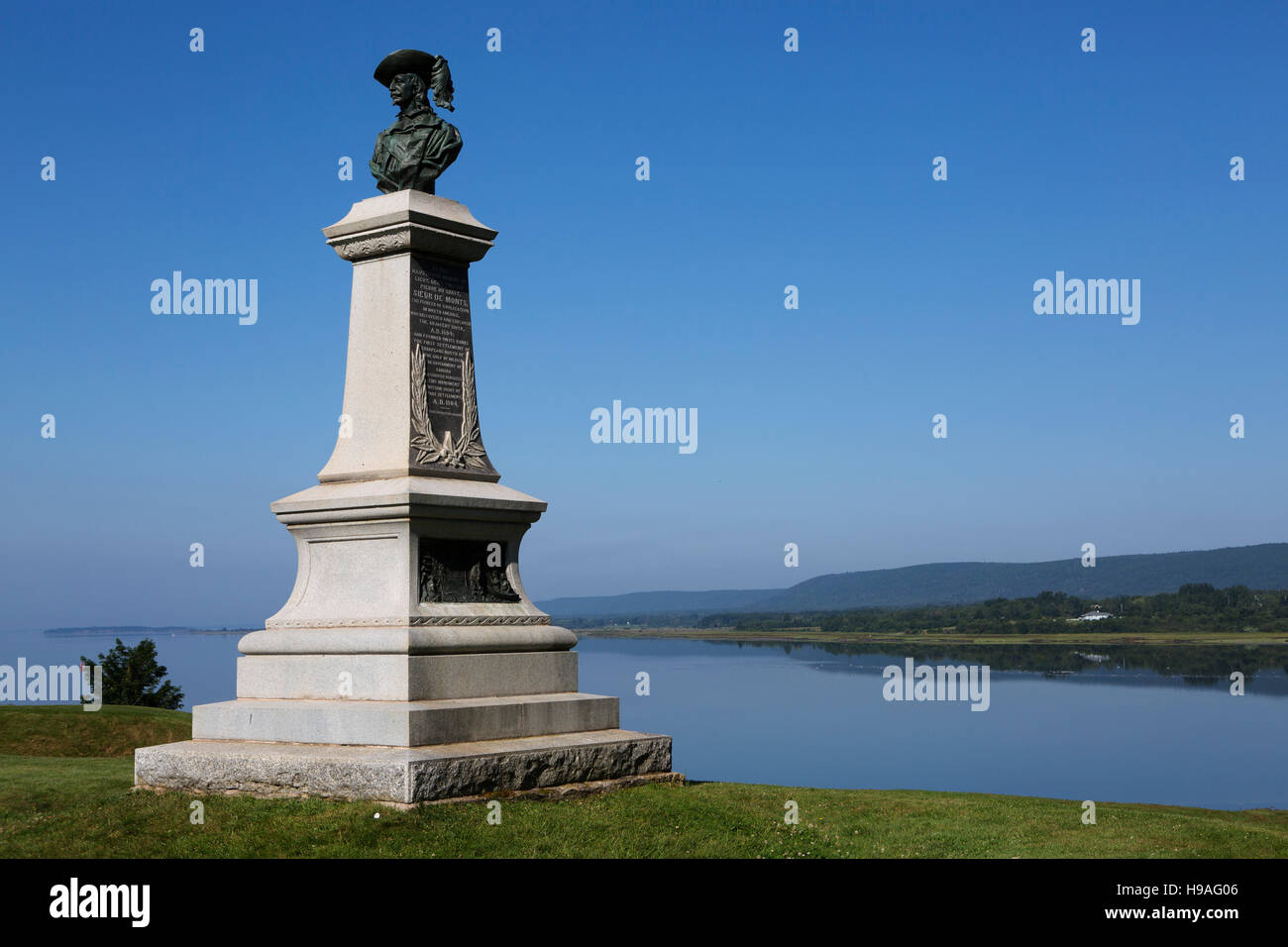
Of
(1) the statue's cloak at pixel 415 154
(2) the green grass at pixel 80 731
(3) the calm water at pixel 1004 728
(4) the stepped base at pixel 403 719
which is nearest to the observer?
(4) the stepped base at pixel 403 719

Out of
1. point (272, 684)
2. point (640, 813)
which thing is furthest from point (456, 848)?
point (272, 684)

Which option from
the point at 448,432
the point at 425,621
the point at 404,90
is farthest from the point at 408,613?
the point at 404,90

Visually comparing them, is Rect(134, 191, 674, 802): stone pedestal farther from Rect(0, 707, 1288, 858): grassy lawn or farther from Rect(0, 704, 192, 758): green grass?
Rect(0, 704, 192, 758): green grass

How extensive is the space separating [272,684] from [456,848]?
369 cm

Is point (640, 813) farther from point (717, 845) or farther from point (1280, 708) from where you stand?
point (1280, 708)

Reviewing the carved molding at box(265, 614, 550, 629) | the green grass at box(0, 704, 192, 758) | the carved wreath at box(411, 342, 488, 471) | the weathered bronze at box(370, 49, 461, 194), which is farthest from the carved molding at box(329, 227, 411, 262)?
the green grass at box(0, 704, 192, 758)

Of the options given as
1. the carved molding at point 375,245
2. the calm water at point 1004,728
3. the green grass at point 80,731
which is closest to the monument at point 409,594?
the carved molding at point 375,245

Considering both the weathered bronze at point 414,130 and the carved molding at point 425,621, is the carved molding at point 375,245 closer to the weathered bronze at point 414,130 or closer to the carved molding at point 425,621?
the weathered bronze at point 414,130

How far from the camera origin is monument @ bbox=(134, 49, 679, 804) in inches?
416

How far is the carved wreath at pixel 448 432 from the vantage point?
1198 centimetres

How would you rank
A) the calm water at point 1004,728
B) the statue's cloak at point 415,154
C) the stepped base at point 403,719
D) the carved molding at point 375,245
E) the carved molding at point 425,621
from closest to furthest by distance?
the stepped base at point 403,719 < the carved molding at point 425,621 < the carved molding at point 375,245 < the statue's cloak at point 415,154 < the calm water at point 1004,728

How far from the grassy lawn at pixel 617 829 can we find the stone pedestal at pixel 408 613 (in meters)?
0.46

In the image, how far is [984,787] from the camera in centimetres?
3612
